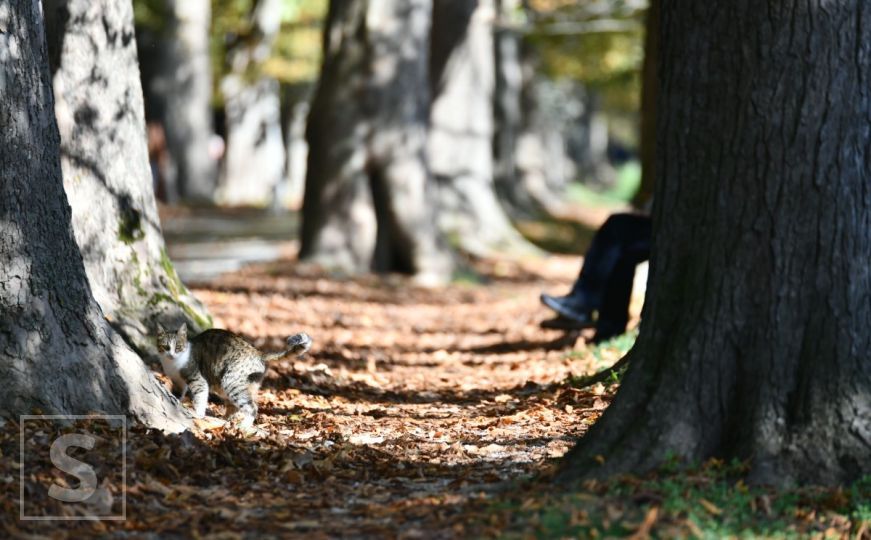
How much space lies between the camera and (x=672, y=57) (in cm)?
602

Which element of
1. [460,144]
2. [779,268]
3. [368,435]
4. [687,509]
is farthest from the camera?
[460,144]

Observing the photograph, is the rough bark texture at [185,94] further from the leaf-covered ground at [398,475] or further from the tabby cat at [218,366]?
the tabby cat at [218,366]

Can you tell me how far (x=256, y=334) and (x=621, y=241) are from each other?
336 centimetres

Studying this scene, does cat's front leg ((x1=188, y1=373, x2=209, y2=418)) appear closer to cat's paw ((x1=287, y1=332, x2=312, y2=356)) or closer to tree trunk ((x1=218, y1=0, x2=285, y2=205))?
cat's paw ((x1=287, y1=332, x2=312, y2=356))

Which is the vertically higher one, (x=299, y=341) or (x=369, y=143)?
(x=369, y=143)

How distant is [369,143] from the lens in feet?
55.3

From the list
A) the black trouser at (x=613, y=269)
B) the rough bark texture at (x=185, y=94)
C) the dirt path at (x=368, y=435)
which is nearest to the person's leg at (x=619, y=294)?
the black trouser at (x=613, y=269)

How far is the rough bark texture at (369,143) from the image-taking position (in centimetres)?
1684

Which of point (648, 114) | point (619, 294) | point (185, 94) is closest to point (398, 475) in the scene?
point (619, 294)

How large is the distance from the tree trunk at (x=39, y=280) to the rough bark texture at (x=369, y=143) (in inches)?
409

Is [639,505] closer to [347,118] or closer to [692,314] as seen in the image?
[692,314]

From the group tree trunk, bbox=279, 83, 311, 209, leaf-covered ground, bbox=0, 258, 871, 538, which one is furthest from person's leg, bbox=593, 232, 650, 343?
tree trunk, bbox=279, 83, 311, 209

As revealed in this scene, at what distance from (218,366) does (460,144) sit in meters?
15.3

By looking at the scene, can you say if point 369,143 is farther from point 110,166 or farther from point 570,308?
point 110,166
